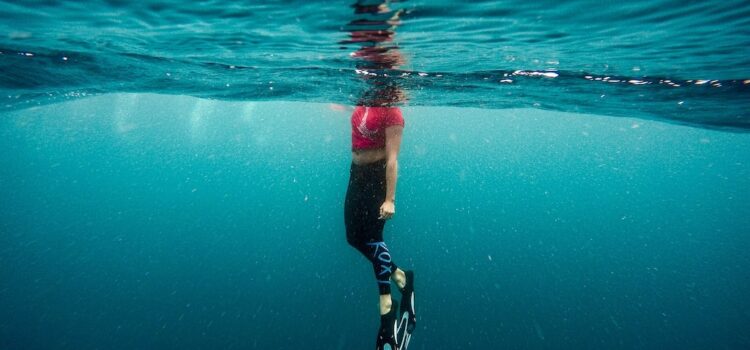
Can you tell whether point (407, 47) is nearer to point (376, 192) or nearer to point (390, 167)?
point (390, 167)

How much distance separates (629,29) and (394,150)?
134 inches

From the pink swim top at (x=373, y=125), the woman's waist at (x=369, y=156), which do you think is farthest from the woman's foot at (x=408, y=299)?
the pink swim top at (x=373, y=125)

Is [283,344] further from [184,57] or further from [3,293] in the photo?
[3,293]

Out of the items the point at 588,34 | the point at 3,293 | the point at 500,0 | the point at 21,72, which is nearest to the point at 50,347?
the point at 21,72

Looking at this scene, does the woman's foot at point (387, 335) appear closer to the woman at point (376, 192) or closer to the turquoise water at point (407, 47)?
the woman at point (376, 192)

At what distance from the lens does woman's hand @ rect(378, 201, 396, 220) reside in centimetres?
432

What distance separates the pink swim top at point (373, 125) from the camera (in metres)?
4.52

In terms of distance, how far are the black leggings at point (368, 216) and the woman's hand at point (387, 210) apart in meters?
0.08

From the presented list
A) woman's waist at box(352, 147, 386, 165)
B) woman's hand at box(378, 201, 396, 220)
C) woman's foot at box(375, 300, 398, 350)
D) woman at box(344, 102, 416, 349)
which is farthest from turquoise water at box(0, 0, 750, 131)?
woman's foot at box(375, 300, 398, 350)

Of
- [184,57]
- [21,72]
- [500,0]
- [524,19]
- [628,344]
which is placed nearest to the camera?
[500,0]

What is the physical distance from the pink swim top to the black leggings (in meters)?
0.34

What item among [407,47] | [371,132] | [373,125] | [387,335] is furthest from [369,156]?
[387,335]

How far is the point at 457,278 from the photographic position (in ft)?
69.0

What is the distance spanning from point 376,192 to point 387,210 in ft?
1.03
